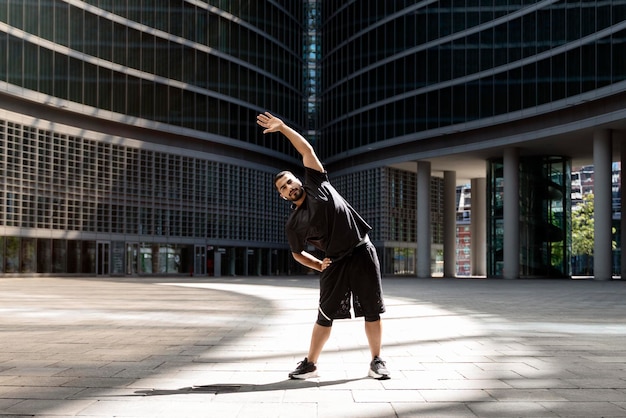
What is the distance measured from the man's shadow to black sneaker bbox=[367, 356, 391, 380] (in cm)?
19

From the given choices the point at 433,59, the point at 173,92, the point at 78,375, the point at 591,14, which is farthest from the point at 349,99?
the point at 78,375

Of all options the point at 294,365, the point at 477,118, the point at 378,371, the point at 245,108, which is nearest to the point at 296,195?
the point at 378,371

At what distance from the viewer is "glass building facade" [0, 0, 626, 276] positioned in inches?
1735

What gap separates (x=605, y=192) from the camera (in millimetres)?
42688

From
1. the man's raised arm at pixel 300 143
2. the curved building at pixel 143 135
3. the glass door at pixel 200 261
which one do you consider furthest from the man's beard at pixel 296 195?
the glass door at pixel 200 261

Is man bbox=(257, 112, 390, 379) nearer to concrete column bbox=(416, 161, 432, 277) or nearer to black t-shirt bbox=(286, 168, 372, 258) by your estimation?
black t-shirt bbox=(286, 168, 372, 258)

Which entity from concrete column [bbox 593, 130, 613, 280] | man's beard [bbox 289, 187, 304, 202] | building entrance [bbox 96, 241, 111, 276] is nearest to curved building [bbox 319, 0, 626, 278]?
concrete column [bbox 593, 130, 613, 280]

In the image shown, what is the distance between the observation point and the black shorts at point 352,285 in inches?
274

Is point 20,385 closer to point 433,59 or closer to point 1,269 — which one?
point 1,269

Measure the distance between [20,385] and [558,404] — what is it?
14.2 ft

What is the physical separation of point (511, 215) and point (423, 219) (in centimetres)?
855

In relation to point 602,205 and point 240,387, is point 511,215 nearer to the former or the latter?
point 602,205

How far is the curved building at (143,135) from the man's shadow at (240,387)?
39.4 metres

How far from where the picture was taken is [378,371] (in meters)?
6.91
